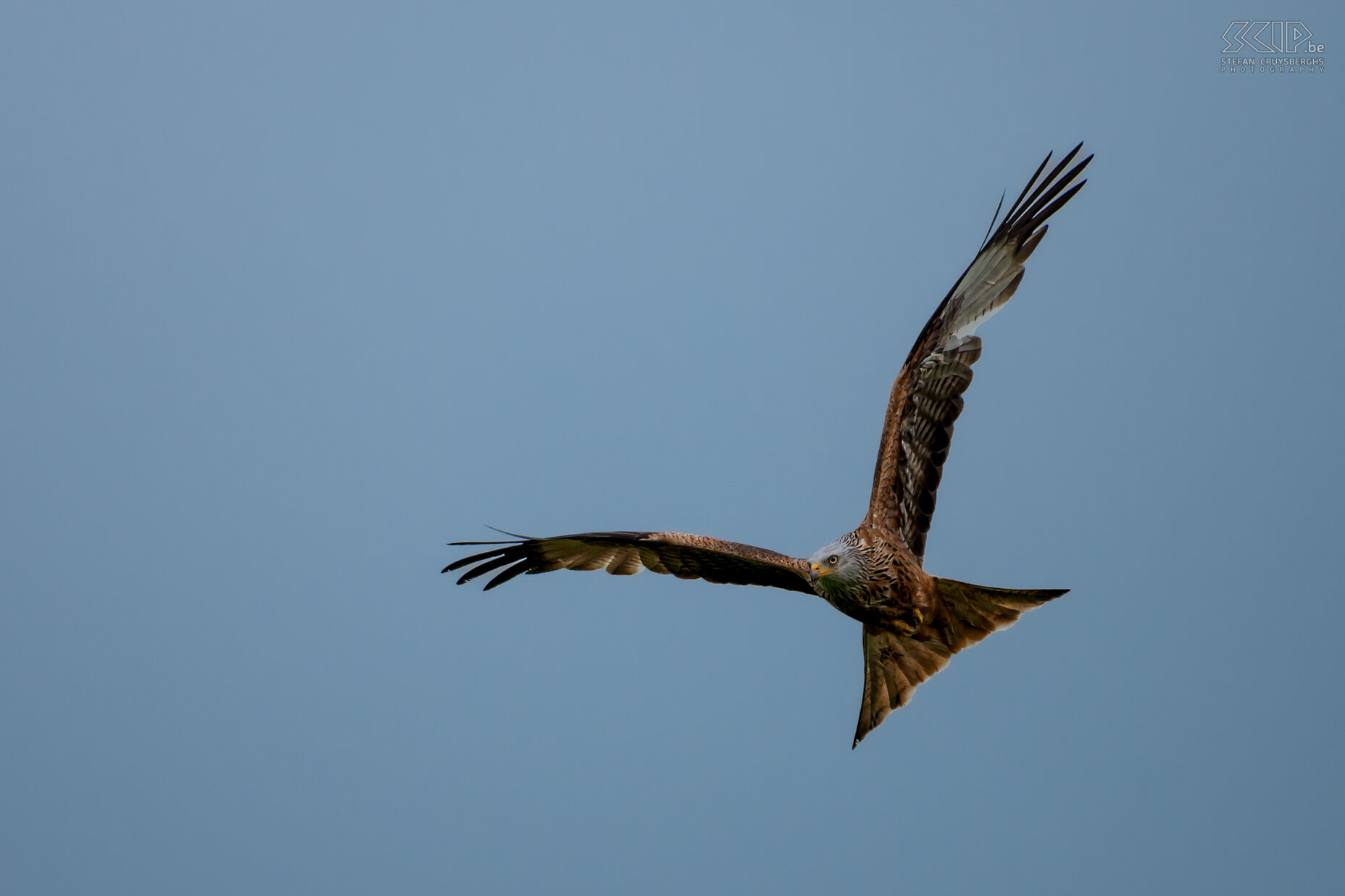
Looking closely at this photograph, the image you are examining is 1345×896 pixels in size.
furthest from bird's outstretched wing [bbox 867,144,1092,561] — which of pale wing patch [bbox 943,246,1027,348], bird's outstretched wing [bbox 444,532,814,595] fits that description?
bird's outstretched wing [bbox 444,532,814,595]

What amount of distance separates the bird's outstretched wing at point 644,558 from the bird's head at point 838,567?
0.74 feet

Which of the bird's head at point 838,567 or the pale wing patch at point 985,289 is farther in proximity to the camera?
the pale wing patch at point 985,289

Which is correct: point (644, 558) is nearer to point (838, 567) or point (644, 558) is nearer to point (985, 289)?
point (838, 567)

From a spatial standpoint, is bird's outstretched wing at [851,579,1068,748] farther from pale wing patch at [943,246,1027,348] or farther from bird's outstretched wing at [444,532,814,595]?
pale wing patch at [943,246,1027,348]

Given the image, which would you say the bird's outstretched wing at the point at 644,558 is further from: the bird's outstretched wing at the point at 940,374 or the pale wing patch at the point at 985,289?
the pale wing patch at the point at 985,289

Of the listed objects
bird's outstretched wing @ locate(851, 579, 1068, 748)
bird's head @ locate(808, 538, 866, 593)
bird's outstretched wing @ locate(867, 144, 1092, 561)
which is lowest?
bird's outstretched wing @ locate(851, 579, 1068, 748)

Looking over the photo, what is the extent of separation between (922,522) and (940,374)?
915 mm

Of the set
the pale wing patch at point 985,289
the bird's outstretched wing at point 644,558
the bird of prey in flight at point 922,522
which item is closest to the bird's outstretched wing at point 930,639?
the bird of prey in flight at point 922,522

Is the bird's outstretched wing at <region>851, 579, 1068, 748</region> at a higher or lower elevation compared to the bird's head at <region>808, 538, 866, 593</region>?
lower

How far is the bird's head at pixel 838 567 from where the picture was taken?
7.64 metres

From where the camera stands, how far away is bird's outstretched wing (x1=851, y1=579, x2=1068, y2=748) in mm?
7879

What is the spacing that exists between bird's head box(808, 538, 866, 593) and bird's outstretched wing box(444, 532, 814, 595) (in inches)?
8.9

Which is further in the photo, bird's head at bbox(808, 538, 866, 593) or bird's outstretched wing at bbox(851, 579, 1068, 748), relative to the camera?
bird's outstretched wing at bbox(851, 579, 1068, 748)

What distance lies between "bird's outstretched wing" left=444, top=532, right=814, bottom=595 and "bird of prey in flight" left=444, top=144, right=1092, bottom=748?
0.02m
